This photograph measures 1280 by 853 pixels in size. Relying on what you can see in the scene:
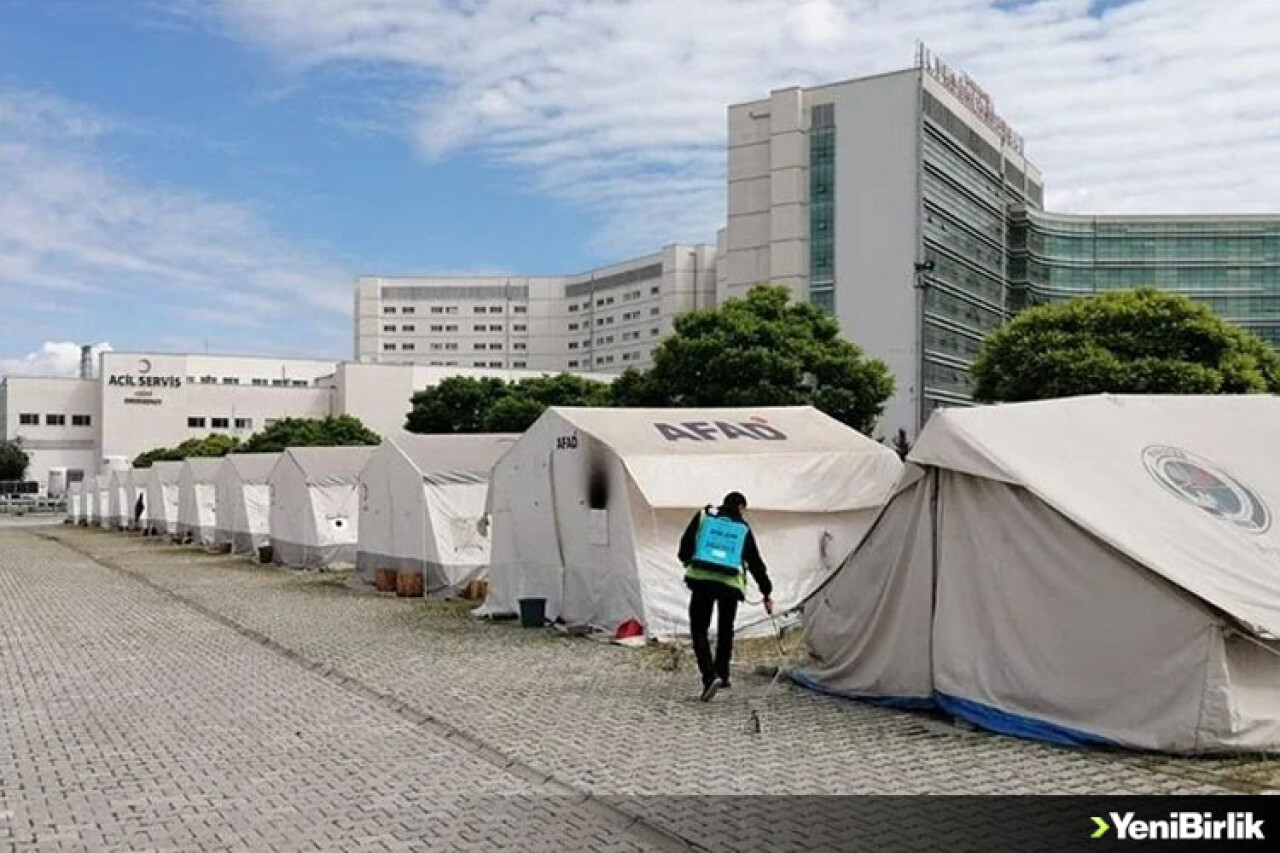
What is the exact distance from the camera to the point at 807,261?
297 ft

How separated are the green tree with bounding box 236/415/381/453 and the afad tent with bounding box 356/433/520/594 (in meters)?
40.9

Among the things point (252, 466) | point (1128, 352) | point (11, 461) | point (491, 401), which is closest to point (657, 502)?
point (252, 466)

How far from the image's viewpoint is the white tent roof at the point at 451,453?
2020cm

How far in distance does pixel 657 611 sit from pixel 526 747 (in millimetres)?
5406

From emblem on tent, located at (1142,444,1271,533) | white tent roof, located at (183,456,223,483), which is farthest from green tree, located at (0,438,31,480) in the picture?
emblem on tent, located at (1142,444,1271,533)

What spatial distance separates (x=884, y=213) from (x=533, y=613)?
250ft

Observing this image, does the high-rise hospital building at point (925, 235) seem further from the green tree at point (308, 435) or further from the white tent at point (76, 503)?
the white tent at point (76, 503)

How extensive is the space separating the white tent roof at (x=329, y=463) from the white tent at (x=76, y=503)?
35914mm

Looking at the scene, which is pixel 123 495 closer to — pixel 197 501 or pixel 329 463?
pixel 197 501

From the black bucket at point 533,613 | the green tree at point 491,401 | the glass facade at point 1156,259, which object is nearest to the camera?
the black bucket at point 533,613

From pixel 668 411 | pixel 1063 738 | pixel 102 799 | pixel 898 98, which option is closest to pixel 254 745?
pixel 102 799

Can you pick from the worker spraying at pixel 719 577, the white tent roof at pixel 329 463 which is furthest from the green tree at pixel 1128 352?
the worker spraying at pixel 719 577

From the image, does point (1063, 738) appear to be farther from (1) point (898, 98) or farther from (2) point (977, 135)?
(2) point (977, 135)

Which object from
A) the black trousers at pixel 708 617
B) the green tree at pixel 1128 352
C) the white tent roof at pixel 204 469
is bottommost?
the black trousers at pixel 708 617
